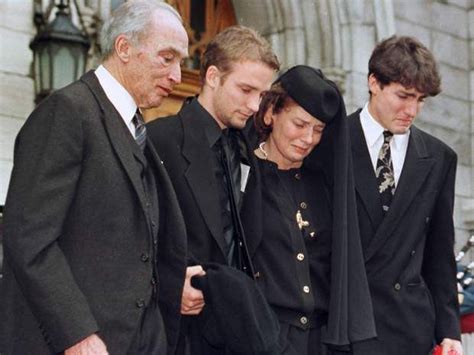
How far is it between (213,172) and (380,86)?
0.96 m

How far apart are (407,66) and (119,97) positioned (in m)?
1.41

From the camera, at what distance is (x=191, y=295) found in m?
3.67

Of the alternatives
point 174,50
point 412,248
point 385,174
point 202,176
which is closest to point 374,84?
point 385,174

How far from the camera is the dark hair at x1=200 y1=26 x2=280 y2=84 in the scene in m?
3.88

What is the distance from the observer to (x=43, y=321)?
3.09 meters

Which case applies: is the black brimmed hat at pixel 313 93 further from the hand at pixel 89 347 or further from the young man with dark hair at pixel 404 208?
the hand at pixel 89 347

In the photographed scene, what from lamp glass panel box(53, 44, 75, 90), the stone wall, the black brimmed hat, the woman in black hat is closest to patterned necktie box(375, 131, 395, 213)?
the woman in black hat

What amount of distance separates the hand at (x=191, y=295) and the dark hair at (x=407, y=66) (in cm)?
123

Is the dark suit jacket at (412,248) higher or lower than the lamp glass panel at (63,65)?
lower

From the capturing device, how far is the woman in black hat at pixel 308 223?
13.1 feet

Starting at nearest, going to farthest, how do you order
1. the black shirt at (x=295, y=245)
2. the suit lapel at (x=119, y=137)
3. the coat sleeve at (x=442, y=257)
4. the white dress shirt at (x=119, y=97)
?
the suit lapel at (x=119, y=137) → the white dress shirt at (x=119, y=97) → the black shirt at (x=295, y=245) → the coat sleeve at (x=442, y=257)

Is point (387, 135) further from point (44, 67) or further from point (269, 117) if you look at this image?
point (44, 67)

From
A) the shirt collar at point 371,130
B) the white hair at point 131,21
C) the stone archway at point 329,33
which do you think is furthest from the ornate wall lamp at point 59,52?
the white hair at point 131,21


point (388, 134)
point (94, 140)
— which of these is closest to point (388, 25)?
point (388, 134)
